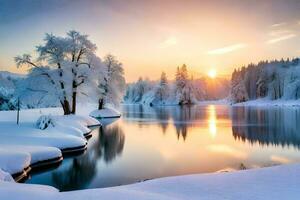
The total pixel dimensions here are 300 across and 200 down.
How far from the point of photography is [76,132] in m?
28.3

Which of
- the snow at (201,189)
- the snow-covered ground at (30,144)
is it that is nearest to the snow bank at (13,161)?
the snow-covered ground at (30,144)

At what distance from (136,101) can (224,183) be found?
161 m

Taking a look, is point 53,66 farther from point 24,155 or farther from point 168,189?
point 168,189

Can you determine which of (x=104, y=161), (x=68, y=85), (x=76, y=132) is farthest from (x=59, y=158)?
(x=68, y=85)

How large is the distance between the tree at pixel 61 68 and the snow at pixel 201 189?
29713 millimetres

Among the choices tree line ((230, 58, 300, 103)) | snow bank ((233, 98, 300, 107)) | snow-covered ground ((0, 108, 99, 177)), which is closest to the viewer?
snow-covered ground ((0, 108, 99, 177))

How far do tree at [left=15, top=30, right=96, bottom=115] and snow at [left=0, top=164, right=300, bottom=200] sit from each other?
1170 inches

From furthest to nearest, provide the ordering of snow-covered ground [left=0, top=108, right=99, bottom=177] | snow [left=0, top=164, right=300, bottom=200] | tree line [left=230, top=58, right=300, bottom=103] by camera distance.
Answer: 1. tree line [left=230, top=58, right=300, bottom=103]
2. snow-covered ground [left=0, top=108, right=99, bottom=177]
3. snow [left=0, top=164, right=300, bottom=200]

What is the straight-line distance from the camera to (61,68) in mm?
39594

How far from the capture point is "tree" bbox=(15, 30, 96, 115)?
39.0 meters

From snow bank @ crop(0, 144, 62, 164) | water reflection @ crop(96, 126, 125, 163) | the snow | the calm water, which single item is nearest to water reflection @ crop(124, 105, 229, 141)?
the calm water

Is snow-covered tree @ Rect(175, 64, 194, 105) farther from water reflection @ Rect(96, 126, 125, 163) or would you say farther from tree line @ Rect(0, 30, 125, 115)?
water reflection @ Rect(96, 126, 125, 163)

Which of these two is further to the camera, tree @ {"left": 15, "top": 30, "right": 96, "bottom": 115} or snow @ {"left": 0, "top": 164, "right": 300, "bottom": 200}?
tree @ {"left": 15, "top": 30, "right": 96, "bottom": 115}

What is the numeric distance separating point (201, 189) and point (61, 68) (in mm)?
32527
